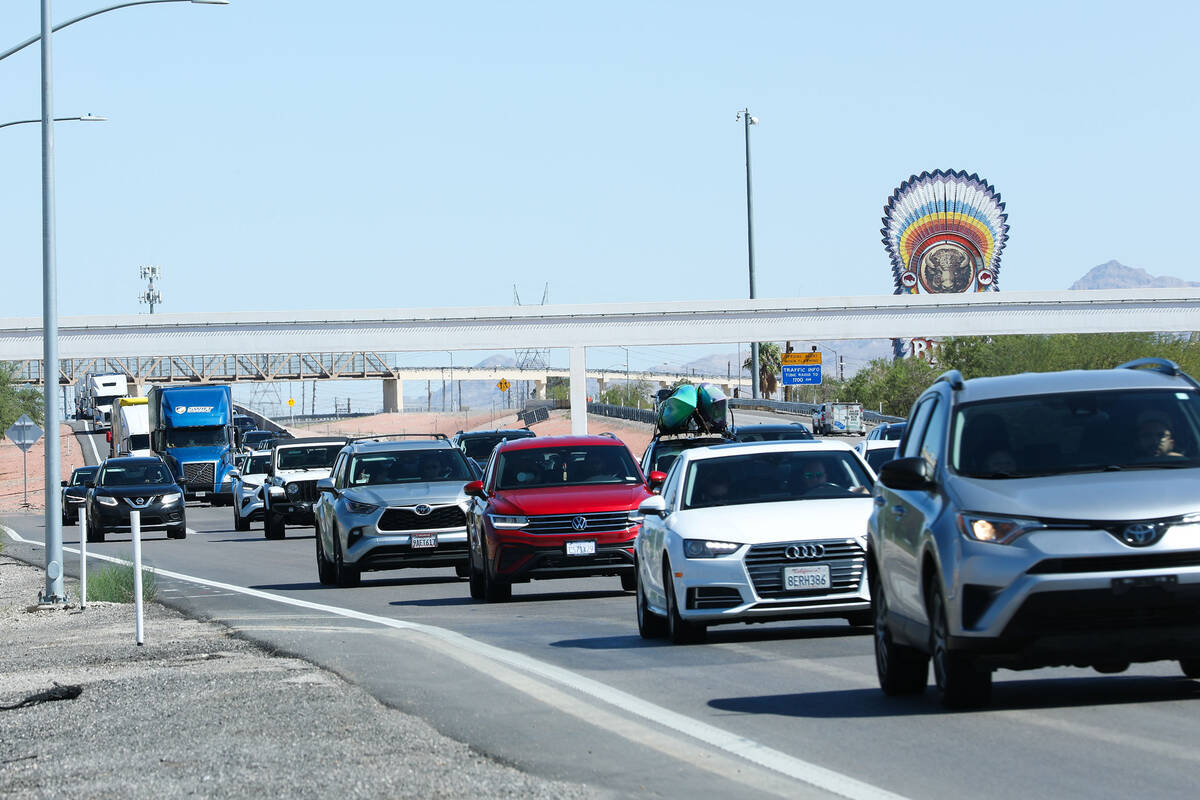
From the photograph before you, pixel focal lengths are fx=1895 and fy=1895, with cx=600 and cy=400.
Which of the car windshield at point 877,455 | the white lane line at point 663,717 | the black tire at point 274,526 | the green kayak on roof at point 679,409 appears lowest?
the black tire at point 274,526

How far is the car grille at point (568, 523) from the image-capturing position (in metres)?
20.3

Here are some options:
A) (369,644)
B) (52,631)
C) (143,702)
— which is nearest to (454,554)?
(52,631)

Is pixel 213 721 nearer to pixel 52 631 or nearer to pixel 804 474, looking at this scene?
pixel 804 474

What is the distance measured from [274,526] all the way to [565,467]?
1861 centimetres

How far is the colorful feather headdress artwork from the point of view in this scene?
12625cm

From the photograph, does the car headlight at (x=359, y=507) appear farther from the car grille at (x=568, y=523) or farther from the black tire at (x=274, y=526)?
the black tire at (x=274, y=526)

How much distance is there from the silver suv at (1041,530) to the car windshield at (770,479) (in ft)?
14.0

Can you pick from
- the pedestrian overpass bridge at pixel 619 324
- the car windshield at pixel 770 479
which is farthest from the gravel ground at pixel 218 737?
the pedestrian overpass bridge at pixel 619 324

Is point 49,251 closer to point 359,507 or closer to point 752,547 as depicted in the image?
point 359,507

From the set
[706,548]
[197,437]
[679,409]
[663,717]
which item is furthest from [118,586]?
[197,437]

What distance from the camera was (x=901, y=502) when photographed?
10750 mm

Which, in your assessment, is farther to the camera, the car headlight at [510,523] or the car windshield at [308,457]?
the car windshield at [308,457]

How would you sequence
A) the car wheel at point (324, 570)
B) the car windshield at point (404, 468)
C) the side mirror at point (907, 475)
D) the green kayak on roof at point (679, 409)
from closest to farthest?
1. the side mirror at point (907, 475)
2. the car wheel at point (324, 570)
3. the car windshield at point (404, 468)
4. the green kayak on roof at point (679, 409)

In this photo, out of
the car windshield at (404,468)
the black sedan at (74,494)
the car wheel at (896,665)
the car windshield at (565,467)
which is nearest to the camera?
the car wheel at (896,665)
